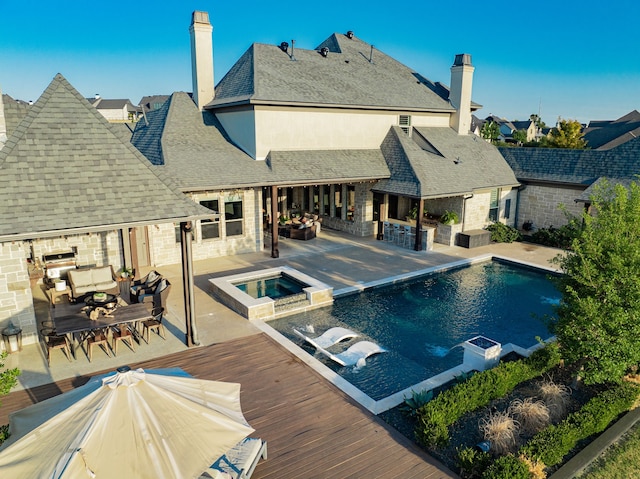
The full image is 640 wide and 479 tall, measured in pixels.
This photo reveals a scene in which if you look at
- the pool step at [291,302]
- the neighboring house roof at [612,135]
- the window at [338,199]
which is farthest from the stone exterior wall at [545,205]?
the neighboring house roof at [612,135]

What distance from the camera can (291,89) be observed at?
68.7 ft

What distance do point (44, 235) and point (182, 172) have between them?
29.3 ft

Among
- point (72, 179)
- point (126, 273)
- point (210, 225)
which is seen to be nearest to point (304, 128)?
point (210, 225)

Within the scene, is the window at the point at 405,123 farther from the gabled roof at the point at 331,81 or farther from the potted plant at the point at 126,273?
the potted plant at the point at 126,273

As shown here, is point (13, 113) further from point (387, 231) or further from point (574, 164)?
point (574, 164)

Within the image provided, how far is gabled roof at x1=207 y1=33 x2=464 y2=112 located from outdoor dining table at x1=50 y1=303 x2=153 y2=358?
36.4 ft

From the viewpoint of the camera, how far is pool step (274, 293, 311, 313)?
13898 mm

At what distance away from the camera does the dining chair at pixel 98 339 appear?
1067 cm

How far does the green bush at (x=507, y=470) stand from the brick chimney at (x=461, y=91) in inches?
869

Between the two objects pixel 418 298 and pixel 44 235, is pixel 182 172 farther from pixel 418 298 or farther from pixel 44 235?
pixel 418 298

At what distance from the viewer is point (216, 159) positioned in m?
19.3

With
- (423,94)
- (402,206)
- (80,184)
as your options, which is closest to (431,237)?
(402,206)

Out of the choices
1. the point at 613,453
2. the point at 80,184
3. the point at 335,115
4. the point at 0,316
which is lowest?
the point at 613,453

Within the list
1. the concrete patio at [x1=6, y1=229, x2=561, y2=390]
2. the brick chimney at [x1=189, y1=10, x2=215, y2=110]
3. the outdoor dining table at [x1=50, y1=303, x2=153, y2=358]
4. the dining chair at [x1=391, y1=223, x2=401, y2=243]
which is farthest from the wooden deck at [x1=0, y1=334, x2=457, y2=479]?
the brick chimney at [x1=189, y1=10, x2=215, y2=110]
